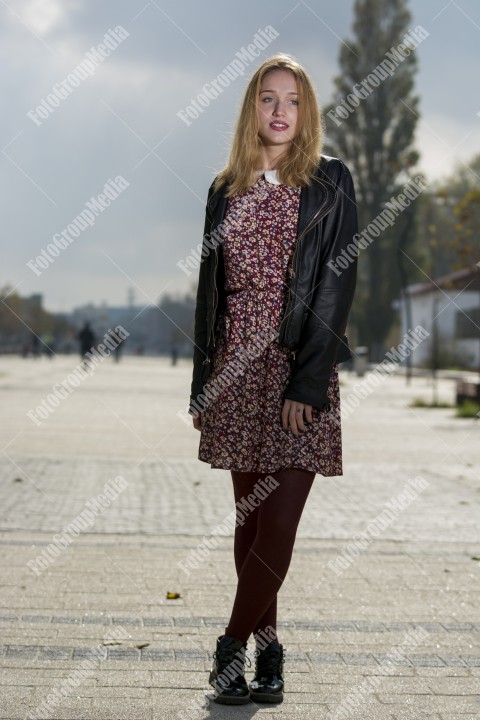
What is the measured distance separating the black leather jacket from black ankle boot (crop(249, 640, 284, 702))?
814mm

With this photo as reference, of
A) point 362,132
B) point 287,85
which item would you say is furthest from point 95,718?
point 362,132

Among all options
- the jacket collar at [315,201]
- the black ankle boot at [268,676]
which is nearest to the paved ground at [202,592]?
the black ankle boot at [268,676]

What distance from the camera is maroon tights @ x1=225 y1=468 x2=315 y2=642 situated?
11.5ft

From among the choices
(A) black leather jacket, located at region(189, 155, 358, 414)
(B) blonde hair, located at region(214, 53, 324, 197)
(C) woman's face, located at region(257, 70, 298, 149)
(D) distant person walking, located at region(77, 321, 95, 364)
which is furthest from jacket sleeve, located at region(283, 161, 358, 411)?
(D) distant person walking, located at region(77, 321, 95, 364)

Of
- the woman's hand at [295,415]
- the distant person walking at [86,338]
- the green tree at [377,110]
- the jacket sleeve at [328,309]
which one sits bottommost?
the distant person walking at [86,338]

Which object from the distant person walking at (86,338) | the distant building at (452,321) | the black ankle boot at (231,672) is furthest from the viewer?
the distant building at (452,321)

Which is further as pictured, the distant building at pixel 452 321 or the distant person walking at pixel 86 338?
the distant building at pixel 452 321

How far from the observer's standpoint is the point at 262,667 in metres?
3.68

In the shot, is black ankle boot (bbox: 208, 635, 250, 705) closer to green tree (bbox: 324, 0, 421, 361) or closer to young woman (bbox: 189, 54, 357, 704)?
young woman (bbox: 189, 54, 357, 704)

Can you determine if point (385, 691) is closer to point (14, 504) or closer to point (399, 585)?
point (399, 585)

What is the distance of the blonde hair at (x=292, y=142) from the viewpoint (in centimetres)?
363

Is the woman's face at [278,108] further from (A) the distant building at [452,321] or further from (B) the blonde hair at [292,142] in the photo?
(A) the distant building at [452,321]

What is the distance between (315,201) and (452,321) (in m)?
61.5

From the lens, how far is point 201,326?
3.76m
